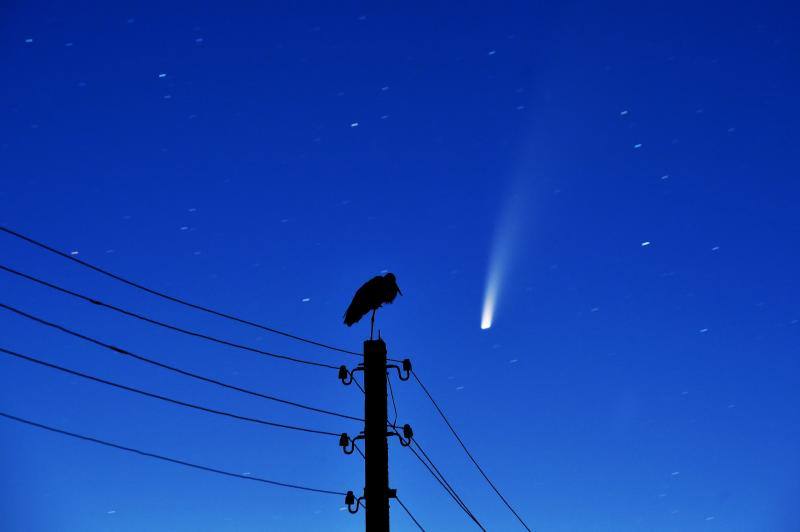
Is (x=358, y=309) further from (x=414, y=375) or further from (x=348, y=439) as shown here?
Result: (x=348, y=439)

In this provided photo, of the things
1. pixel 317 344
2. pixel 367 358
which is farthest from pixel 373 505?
pixel 317 344

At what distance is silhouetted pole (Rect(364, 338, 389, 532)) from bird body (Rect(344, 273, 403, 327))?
101 inches

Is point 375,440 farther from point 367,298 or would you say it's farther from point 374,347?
point 367,298

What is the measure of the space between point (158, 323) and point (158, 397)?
3.57 ft

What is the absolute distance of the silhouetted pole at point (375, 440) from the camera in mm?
10258

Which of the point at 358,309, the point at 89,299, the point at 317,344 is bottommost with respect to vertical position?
the point at 89,299

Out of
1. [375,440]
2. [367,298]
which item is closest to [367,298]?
[367,298]

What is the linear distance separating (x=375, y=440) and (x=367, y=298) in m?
3.91

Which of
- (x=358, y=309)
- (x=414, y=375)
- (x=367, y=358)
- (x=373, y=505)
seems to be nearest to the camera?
(x=373, y=505)

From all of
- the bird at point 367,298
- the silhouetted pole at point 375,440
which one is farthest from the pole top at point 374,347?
the bird at point 367,298

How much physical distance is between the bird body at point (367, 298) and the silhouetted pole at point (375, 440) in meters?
2.57

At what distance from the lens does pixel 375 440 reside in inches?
420

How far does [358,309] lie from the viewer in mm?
14078

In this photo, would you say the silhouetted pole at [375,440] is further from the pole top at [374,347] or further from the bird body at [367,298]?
the bird body at [367,298]
